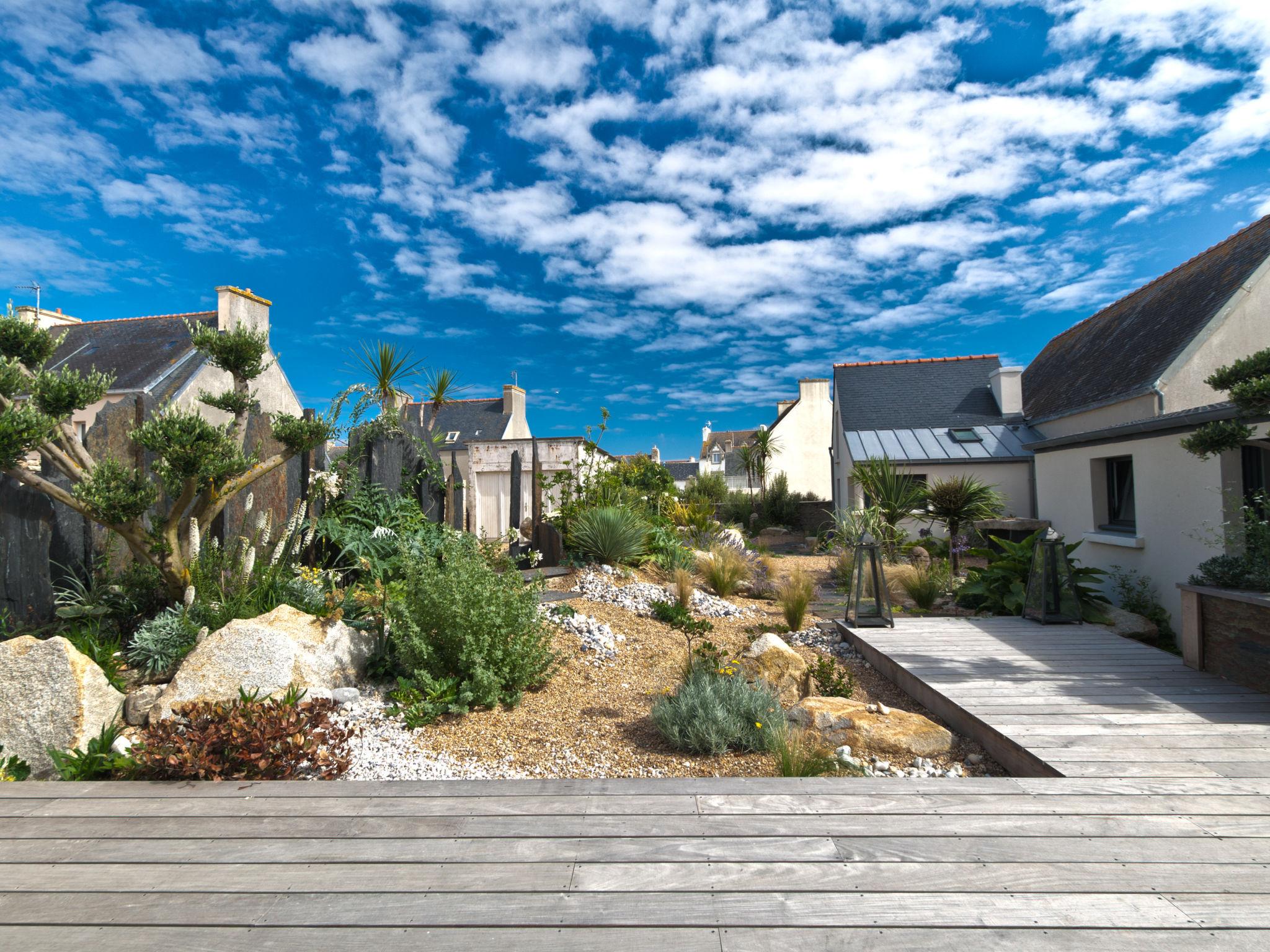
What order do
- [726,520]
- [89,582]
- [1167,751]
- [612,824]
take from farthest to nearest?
[726,520], [89,582], [1167,751], [612,824]

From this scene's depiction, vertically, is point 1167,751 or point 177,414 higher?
point 177,414

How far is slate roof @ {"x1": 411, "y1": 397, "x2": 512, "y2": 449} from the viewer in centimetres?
2539

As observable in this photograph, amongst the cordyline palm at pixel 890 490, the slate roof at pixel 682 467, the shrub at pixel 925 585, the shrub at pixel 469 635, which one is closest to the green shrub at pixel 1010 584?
the shrub at pixel 925 585

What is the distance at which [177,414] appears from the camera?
4.26m

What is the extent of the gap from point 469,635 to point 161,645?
1.99 m

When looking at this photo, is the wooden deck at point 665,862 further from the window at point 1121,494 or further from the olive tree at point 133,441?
the window at point 1121,494

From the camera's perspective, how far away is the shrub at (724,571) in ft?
27.8

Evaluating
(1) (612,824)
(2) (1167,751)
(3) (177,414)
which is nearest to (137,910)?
(1) (612,824)

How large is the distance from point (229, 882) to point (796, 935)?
1.77 meters

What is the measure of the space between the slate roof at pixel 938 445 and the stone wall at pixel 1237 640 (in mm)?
10198

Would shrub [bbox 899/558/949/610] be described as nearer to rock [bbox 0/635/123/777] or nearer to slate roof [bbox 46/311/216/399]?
rock [bbox 0/635/123/777]

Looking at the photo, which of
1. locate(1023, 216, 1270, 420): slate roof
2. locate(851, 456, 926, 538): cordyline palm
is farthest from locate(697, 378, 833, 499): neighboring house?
locate(851, 456, 926, 538): cordyline palm

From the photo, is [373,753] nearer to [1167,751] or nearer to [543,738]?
[543,738]

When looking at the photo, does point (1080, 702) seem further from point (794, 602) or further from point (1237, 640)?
point (794, 602)
